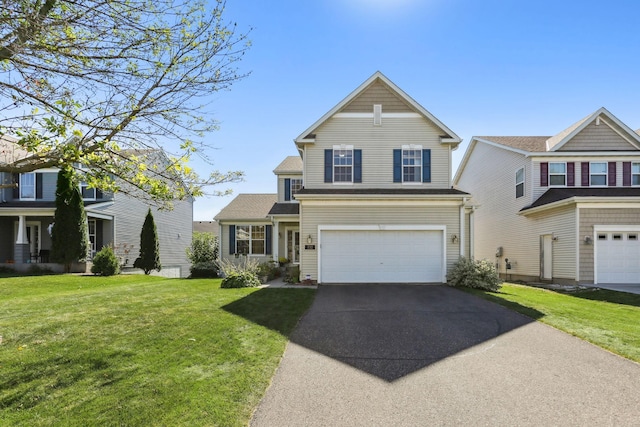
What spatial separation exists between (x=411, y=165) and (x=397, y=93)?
316 centimetres

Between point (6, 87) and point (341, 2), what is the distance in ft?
24.5

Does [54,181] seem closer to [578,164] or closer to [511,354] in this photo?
[511,354]

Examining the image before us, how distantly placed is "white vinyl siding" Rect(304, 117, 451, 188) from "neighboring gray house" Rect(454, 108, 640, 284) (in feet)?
11.0

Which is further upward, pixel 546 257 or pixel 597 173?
pixel 597 173

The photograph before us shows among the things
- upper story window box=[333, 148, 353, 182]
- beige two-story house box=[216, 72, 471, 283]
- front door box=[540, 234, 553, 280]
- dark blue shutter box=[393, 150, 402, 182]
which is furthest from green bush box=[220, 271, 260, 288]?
front door box=[540, 234, 553, 280]

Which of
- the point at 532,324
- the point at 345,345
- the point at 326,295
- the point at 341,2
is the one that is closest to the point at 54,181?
the point at 326,295

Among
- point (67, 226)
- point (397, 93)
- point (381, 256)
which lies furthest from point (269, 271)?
point (67, 226)

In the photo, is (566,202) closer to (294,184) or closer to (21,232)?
(294,184)

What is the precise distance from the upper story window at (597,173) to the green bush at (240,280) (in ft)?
56.4

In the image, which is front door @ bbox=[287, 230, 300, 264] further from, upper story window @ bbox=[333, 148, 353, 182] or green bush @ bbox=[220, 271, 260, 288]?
green bush @ bbox=[220, 271, 260, 288]

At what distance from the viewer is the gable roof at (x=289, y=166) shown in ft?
70.6

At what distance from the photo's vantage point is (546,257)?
1812 cm

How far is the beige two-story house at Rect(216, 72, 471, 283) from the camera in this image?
14984 millimetres

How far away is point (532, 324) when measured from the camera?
833 cm
